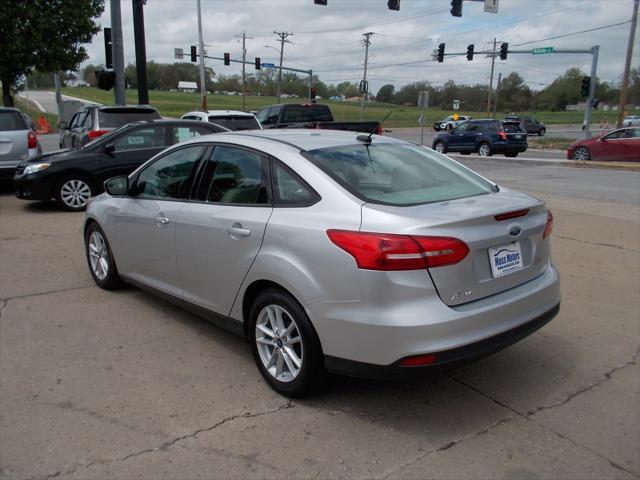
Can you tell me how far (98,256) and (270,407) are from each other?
9.88 feet

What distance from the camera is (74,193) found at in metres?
9.70

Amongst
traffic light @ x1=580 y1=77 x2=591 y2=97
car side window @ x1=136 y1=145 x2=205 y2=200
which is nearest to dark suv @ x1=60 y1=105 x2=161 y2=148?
car side window @ x1=136 y1=145 x2=205 y2=200

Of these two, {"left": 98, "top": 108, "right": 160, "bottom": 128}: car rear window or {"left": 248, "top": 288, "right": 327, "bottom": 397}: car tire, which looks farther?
{"left": 98, "top": 108, "right": 160, "bottom": 128}: car rear window

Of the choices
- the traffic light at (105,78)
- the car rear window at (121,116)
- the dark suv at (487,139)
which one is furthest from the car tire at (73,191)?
the dark suv at (487,139)

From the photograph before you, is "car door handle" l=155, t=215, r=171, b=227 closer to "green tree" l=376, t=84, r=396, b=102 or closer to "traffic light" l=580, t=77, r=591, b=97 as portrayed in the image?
"traffic light" l=580, t=77, r=591, b=97

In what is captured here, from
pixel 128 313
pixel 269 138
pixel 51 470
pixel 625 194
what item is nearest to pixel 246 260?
pixel 269 138

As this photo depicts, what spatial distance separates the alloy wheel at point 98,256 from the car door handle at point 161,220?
1.20 meters

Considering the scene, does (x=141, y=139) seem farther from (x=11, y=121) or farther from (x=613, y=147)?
(x=613, y=147)

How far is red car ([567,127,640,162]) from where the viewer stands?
776 inches

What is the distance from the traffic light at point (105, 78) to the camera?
52.1ft

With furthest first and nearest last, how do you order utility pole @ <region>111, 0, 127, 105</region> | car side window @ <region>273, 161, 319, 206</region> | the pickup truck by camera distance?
the pickup truck → utility pole @ <region>111, 0, 127, 105</region> → car side window @ <region>273, 161, 319, 206</region>

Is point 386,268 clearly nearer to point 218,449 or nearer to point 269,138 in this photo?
point 218,449

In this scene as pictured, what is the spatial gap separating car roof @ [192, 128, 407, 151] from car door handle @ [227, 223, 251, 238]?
0.62m

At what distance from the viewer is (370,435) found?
3.09 metres
